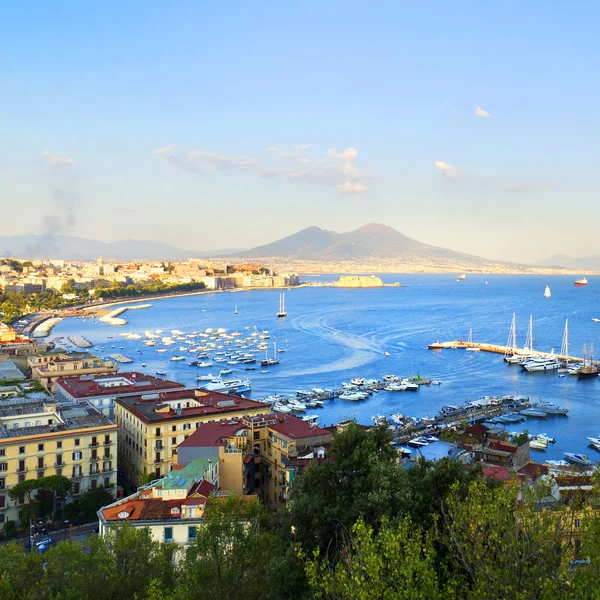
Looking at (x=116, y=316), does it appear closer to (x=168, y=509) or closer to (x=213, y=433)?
(x=213, y=433)

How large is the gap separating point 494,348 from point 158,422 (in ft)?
90.3

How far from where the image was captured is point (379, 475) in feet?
20.2

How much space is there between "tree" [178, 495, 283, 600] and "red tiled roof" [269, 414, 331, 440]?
5.14 m

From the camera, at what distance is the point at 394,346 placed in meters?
37.9

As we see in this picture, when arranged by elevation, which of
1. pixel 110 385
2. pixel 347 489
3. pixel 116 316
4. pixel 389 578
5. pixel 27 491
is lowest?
pixel 116 316

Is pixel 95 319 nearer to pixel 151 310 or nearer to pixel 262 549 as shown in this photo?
pixel 151 310

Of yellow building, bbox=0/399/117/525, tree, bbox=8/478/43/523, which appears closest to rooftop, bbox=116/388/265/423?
yellow building, bbox=0/399/117/525

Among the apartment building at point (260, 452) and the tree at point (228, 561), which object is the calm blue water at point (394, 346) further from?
the tree at point (228, 561)

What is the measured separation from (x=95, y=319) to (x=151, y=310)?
10068 millimetres

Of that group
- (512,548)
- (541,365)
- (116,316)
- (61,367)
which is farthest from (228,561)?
(116,316)

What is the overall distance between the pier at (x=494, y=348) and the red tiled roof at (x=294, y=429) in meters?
23.6

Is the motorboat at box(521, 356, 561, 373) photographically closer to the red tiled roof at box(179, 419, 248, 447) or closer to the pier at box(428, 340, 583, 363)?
the pier at box(428, 340, 583, 363)

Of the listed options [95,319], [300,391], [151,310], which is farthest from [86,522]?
[151,310]

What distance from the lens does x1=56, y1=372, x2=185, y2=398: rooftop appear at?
1641cm
